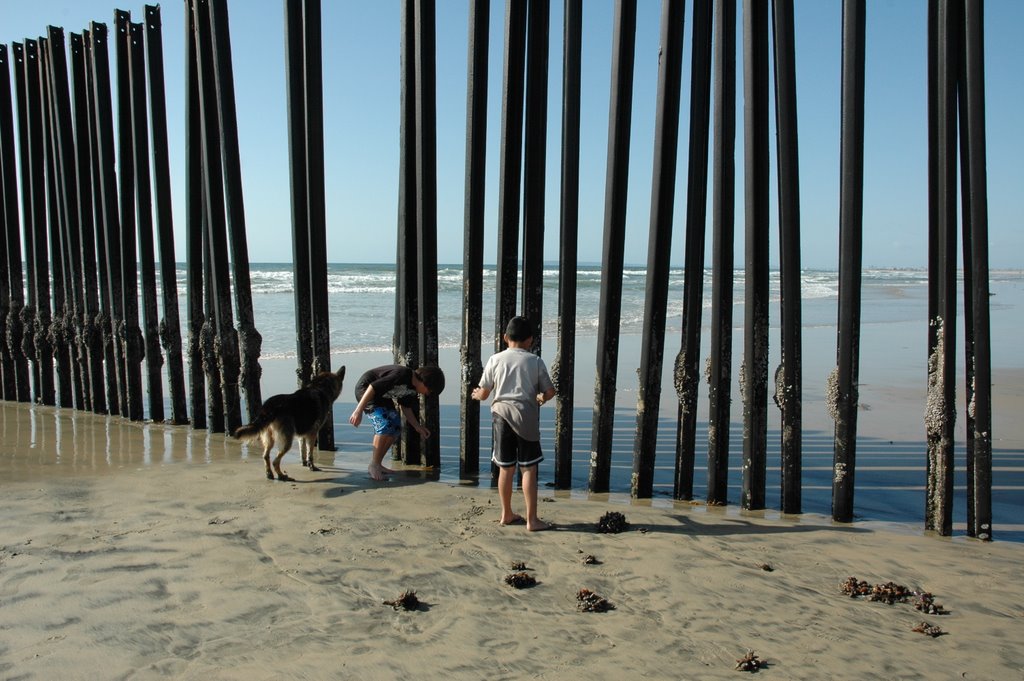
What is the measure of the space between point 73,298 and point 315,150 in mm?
4751

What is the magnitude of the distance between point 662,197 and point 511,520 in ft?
8.46

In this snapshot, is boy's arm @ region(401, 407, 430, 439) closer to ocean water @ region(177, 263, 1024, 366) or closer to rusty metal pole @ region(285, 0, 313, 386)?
rusty metal pole @ region(285, 0, 313, 386)

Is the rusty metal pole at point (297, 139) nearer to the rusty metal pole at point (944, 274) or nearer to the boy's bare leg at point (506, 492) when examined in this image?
the boy's bare leg at point (506, 492)

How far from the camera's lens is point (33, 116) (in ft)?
33.3

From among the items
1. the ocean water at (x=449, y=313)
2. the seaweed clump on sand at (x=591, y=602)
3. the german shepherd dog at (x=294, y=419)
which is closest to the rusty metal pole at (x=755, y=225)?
the seaweed clump on sand at (x=591, y=602)

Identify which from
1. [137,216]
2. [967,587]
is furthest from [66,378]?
[967,587]

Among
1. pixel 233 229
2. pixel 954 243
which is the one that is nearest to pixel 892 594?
pixel 954 243

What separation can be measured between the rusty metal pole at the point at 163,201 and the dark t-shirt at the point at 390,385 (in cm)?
273

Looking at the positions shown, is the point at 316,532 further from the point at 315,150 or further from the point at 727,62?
the point at 727,62

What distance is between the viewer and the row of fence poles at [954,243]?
16.8 feet

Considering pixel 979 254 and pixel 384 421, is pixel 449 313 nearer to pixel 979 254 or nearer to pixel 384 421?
pixel 384 421

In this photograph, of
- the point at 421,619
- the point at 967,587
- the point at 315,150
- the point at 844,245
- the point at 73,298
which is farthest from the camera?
the point at 73,298

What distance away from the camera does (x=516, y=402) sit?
5.34m

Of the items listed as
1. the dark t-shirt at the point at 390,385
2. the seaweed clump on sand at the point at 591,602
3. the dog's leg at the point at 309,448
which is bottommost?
the seaweed clump on sand at the point at 591,602
